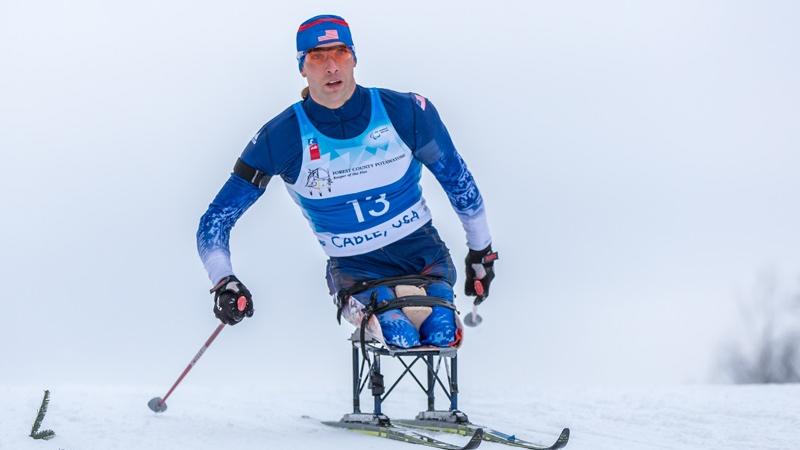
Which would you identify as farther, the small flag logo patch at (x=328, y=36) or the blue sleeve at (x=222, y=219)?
the blue sleeve at (x=222, y=219)

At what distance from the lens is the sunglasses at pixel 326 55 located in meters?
7.04

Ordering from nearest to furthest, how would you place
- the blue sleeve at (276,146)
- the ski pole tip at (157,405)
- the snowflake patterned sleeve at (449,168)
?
the blue sleeve at (276,146), the snowflake patterned sleeve at (449,168), the ski pole tip at (157,405)

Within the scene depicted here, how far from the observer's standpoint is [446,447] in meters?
6.62

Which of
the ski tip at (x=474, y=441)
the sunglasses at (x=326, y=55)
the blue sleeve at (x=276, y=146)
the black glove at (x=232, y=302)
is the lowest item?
the ski tip at (x=474, y=441)

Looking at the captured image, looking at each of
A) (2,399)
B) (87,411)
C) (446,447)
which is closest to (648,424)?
(446,447)

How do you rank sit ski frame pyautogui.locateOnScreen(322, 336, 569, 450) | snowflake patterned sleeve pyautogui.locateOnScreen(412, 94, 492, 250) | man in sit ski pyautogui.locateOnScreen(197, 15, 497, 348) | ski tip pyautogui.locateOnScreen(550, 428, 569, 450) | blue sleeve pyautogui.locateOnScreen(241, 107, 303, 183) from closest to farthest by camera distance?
1. ski tip pyautogui.locateOnScreen(550, 428, 569, 450)
2. sit ski frame pyautogui.locateOnScreen(322, 336, 569, 450)
3. man in sit ski pyautogui.locateOnScreen(197, 15, 497, 348)
4. blue sleeve pyautogui.locateOnScreen(241, 107, 303, 183)
5. snowflake patterned sleeve pyautogui.locateOnScreen(412, 94, 492, 250)

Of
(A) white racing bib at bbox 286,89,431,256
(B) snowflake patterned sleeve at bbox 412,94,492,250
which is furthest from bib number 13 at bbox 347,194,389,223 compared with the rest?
(B) snowflake patterned sleeve at bbox 412,94,492,250

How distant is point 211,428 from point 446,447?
174 cm

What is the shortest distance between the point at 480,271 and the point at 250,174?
67.9 inches

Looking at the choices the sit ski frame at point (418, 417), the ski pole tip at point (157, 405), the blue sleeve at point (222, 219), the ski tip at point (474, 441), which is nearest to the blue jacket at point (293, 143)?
the blue sleeve at point (222, 219)

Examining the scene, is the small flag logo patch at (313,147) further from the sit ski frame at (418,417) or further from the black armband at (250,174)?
the sit ski frame at (418,417)

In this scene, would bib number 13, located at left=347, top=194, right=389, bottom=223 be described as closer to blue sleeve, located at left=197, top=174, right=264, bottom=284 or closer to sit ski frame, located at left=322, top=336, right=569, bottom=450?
blue sleeve, located at left=197, top=174, right=264, bottom=284

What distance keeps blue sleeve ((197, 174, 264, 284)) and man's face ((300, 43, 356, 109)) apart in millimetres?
738

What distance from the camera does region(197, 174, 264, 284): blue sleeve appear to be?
7.25m
